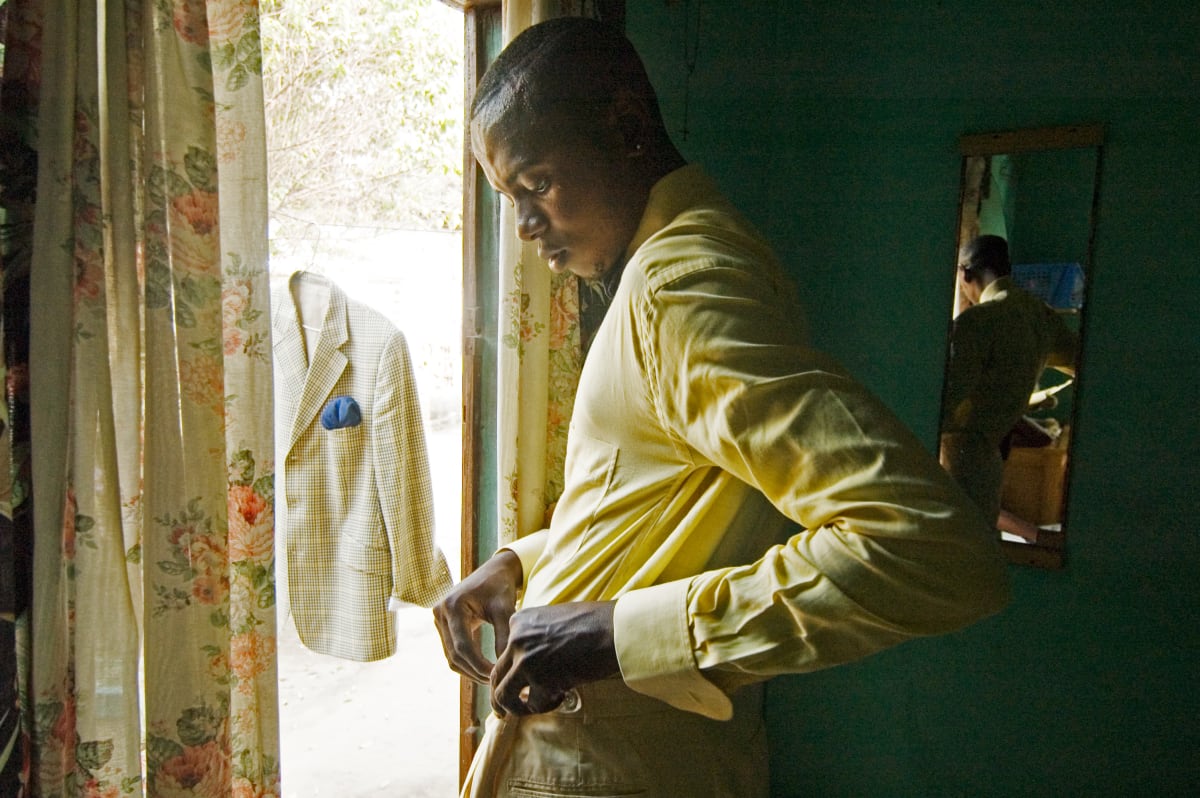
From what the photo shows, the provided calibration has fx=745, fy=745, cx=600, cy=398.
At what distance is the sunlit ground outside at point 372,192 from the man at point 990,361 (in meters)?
1.19

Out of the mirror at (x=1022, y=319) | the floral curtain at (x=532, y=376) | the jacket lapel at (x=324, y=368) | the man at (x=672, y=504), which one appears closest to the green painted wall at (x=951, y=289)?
the mirror at (x=1022, y=319)

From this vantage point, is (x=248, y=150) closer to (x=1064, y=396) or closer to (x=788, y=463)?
(x=788, y=463)

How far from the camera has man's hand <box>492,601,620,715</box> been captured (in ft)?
2.03

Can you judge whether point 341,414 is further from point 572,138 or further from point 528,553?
point 572,138

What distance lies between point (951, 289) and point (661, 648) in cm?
146

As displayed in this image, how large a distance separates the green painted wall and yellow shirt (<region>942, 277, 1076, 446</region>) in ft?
0.18

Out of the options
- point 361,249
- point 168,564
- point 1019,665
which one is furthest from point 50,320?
point 1019,665

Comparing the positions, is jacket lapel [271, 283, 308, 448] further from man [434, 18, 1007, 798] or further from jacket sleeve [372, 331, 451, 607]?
man [434, 18, 1007, 798]

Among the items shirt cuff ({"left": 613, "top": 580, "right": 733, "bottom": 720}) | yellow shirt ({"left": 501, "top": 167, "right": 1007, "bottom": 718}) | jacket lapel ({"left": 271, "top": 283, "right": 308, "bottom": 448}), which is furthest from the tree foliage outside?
shirt cuff ({"left": 613, "top": 580, "right": 733, "bottom": 720})

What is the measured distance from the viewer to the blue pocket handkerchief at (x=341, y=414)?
141cm

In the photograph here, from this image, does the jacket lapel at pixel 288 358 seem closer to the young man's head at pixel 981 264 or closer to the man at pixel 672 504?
the man at pixel 672 504

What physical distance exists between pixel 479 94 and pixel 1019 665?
1708 mm

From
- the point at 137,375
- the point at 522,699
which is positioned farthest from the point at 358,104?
the point at 522,699

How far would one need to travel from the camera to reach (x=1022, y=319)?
1626 millimetres
